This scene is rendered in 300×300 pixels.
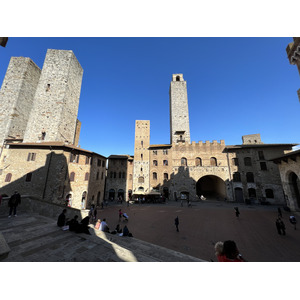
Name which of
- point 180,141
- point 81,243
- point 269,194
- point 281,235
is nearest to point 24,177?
point 81,243

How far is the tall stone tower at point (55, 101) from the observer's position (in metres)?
18.2

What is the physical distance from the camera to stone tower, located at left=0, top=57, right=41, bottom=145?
1808 cm

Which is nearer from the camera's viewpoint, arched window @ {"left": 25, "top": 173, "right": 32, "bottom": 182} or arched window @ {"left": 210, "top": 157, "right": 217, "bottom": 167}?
arched window @ {"left": 25, "top": 173, "right": 32, "bottom": 182}

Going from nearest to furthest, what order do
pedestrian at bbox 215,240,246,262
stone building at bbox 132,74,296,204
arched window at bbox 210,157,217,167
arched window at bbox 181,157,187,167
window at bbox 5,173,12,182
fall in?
pedestrian at bbox 215,240,246,262
window at bbox 5,173,12,182
stone building at bbox 132,74,296,204
arched window at bbox 210,157,217,167
arched window at bbox 181,157,187,167

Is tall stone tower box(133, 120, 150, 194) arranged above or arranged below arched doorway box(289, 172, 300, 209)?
above

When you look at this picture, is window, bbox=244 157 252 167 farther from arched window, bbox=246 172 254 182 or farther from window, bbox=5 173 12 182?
window, bbox=5 173 12 182

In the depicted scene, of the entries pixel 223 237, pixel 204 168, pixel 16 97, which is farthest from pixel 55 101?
pixel 204 168

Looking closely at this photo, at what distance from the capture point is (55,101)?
62.8ft

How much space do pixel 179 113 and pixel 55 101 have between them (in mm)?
25231

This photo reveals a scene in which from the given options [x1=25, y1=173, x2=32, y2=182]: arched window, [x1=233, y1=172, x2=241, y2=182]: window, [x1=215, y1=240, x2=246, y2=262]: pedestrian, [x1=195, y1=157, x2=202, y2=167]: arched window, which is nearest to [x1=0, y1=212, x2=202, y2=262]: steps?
[x1=215, y1=240, x2=246, y2=262]: pedestrian

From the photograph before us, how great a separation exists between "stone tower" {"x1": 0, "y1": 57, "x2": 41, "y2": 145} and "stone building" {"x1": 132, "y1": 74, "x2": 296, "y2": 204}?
18.7 meters

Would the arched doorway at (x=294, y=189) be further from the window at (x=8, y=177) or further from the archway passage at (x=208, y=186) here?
the window at (x=8, y=177)

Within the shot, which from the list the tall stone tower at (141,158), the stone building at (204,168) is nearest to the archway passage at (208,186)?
the stone building at (204,168)

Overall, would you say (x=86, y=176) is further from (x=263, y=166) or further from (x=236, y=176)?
(x=263, y=166)
